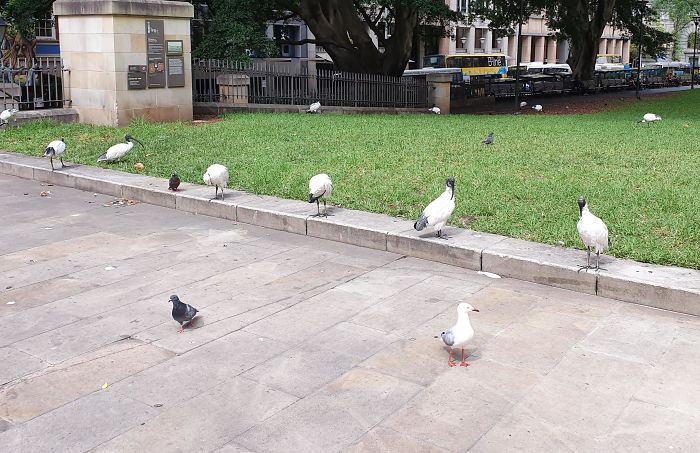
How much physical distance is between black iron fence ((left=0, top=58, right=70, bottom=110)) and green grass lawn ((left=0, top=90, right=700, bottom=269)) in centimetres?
132

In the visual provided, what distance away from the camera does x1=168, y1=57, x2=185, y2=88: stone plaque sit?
17906 millimetres

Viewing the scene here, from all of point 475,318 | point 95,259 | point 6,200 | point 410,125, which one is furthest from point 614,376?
point 410,125

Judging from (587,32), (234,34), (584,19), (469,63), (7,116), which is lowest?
(7,116)

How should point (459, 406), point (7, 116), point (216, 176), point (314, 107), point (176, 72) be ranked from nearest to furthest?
point (459, 406)
point (216, 176)
point (7, 116)
point (176, 72)
point (314, 107)

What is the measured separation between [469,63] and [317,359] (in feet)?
189

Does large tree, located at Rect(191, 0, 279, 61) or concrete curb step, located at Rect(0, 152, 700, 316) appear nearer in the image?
concrete curb step, located at Rect(0, 152, 700, 316)

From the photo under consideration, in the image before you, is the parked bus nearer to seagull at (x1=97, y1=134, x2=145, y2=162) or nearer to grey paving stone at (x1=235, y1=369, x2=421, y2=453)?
seagull at (x1=97, y1=134, x2=145, y2=162)

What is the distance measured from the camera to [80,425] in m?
4.49

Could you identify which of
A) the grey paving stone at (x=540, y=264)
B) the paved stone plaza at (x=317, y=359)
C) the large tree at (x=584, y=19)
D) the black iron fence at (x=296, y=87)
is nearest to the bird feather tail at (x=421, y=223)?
the paved stone plaza at (x=317, y=359)

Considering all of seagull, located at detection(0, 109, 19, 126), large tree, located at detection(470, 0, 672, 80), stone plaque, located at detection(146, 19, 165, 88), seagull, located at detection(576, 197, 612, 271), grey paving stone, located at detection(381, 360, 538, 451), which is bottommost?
grey paving stone, located at detection(381, 360, 538, 451)

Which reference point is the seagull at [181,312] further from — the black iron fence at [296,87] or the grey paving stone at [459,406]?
the black iron fence at [296,87]

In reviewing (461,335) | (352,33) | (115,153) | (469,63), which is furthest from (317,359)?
(469,63)

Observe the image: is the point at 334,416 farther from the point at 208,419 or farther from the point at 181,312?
the point at 181,312

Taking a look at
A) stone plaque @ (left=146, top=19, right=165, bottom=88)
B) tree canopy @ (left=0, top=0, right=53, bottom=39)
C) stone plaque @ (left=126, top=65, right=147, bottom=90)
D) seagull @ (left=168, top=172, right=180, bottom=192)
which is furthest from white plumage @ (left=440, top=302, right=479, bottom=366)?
tree canopy @ (left=0, top=0, right=53, bottom=39)
